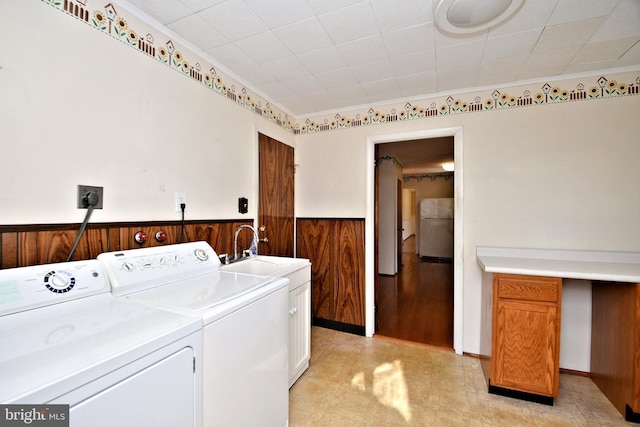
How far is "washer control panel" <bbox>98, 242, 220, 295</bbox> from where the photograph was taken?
1204mm

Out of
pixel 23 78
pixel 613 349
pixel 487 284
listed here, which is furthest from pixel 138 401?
pixel 613 349

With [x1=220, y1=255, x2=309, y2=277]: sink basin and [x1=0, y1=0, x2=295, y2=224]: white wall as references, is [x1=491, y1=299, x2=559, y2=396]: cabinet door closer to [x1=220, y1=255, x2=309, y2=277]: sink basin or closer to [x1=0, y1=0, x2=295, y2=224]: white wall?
[x1=220, y1=255, x2=309, y2=277]: sink basin

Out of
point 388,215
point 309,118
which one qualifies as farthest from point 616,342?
point 388,215

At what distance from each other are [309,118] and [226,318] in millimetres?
2518

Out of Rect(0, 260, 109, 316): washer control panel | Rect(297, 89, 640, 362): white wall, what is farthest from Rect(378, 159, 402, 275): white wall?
Rect(0, 260, 109, 316): washer control panel

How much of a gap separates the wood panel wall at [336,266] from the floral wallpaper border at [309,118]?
109 centimetres

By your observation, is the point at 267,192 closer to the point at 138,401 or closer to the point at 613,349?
the point at 138,401

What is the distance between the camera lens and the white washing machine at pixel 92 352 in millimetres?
625

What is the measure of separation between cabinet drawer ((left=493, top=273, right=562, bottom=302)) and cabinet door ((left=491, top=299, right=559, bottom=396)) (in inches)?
1.8

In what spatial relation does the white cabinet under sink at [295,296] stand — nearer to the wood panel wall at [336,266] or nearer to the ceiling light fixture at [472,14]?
the wood panel wall at [336,266]

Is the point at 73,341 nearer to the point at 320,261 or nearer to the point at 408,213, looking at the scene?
the point at 320,261

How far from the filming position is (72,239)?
4.08 feet

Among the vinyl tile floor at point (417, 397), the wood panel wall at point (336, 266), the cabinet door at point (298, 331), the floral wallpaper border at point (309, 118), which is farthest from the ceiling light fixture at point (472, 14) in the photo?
the vinyl tile floor at point (417, 397)

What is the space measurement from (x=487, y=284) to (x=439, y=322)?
1.20 m
